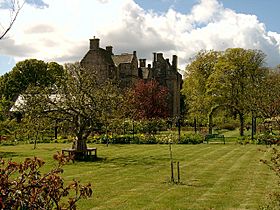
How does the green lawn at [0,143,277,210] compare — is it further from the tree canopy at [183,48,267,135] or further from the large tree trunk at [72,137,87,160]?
the tree canopy at [183,48,267,135]

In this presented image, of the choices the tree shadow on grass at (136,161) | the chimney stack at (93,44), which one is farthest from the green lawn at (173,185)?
the chimney stack at (93,44)

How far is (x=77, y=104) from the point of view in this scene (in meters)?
18.9

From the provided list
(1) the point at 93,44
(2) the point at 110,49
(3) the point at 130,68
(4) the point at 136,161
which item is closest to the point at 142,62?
(2) the point at 110,49

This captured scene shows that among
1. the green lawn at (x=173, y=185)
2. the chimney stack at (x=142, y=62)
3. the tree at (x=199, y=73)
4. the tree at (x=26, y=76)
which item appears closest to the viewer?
the green lawn at (x=173, y=185)

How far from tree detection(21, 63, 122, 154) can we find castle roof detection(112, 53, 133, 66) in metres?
34.3

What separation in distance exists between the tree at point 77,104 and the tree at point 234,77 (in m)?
23.8

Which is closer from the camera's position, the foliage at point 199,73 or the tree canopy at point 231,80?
the tree canopy at point 231,80

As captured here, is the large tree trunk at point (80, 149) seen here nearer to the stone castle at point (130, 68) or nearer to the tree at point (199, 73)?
the tree at point (199, 73)

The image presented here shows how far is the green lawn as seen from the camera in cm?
972

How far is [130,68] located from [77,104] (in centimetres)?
3490

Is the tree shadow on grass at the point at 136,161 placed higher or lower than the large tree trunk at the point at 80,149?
lower

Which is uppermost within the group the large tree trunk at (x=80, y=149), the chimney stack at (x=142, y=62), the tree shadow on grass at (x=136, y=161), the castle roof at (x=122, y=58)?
the chimney stack at (x=142, y=62)

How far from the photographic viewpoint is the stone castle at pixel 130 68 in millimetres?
51750

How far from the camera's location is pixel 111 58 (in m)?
54.4
